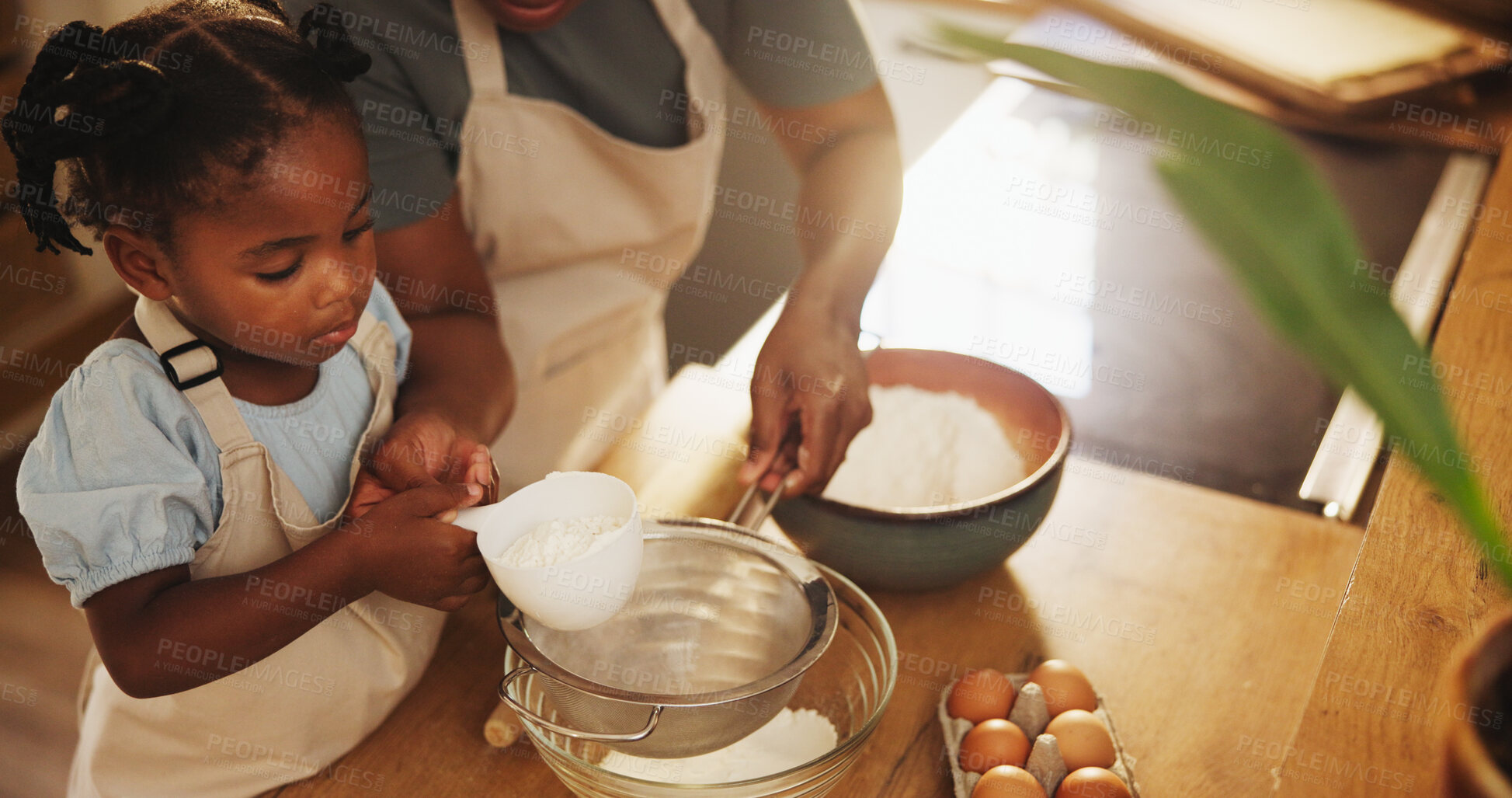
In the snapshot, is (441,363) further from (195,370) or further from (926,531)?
(926,531)

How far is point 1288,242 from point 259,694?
96 centimetres

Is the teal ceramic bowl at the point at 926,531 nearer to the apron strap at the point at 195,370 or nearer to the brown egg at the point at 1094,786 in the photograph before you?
the brown egg at the point at 1094,786

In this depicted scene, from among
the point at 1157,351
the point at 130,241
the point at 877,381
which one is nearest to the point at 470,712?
the point at 130,241

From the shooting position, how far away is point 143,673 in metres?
0.79

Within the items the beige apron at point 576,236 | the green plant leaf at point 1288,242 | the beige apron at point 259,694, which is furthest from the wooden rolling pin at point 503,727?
the green plant leaf at point 1288,242

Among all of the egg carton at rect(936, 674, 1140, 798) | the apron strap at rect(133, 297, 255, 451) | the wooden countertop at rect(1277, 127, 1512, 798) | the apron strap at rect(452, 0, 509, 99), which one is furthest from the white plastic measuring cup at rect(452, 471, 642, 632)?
the apron strap at rect(452, 0, 509, 99)

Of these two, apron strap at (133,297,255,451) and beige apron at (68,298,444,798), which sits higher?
apron strap at (133,297,255,451)

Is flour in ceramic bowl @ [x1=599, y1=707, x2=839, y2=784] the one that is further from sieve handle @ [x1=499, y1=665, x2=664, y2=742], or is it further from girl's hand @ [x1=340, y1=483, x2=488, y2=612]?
girl's hand @ [x1=340, y1=483, x2=488, y2=612]

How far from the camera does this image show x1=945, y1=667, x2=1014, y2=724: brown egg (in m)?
0.90

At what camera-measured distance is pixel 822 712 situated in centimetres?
93

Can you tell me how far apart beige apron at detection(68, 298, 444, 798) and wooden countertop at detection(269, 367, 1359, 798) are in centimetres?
3

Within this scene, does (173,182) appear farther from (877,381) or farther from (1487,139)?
(1487,139)

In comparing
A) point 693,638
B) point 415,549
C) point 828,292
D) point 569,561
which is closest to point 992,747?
point 693,638

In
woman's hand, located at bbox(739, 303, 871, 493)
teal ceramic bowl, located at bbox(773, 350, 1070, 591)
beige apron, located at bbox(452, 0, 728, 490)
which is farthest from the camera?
beige apron, located at bbox(452, 0, 728, 490)
